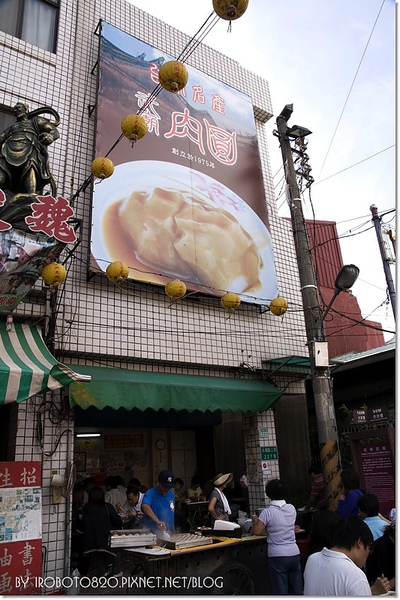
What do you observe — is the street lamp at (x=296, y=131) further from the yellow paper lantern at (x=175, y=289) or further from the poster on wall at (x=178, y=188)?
the yellow paper lantern at (x=175, y=289)

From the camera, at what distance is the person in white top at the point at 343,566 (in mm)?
2852

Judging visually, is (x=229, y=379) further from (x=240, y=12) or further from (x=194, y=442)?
(x=240, y=12)

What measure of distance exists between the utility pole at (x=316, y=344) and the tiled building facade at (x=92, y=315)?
2317 mm

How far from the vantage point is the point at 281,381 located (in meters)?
10.2

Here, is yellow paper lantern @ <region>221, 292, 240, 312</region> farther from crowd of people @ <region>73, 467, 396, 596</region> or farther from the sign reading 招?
the sign reading 招

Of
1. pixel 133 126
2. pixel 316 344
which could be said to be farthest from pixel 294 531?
pixel 133 126

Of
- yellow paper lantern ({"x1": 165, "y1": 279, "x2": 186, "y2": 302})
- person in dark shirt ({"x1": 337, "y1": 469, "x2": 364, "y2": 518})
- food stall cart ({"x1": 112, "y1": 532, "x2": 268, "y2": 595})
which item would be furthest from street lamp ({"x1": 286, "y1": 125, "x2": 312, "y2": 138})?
food stall cart ({"x1": 112, "y1": 532, "x2": 268, "y2": 595})

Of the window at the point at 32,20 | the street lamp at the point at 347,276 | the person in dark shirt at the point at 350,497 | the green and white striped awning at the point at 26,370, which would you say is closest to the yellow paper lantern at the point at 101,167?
the green and white striped awning at the point at 26,370

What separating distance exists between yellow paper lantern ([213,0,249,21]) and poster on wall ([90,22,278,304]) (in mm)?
4035

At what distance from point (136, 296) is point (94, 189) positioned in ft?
7.02

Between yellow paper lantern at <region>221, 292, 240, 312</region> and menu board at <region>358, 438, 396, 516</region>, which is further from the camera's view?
yellow paper lantern at <region>221, 292, 240, 312</region>

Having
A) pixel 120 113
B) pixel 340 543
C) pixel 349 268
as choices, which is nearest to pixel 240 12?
pixel 349 268

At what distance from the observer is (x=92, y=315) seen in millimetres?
7801

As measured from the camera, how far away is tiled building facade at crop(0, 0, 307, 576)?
272 inches
